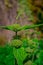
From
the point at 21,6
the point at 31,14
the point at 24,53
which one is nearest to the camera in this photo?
the point at 24,53

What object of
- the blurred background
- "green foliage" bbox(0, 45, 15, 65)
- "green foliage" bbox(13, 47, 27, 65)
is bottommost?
the blurred background

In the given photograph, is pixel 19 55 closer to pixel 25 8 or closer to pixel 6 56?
pixel 6 56

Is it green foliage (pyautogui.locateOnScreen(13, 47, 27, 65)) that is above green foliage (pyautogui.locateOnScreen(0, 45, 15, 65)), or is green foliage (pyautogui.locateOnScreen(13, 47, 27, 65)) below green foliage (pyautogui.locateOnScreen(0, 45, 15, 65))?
above

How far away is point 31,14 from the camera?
3234 millimetres

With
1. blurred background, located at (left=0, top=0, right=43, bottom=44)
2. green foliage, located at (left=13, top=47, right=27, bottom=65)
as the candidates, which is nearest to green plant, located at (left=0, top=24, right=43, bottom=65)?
green foliage, located at (left=13, top=47, right=27, bottom=65)

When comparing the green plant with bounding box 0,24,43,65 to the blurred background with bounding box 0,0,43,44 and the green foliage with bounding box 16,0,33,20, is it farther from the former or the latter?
the green foliage with bounding box 16,0,33,20

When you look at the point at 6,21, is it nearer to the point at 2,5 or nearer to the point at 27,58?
the point at 2,5

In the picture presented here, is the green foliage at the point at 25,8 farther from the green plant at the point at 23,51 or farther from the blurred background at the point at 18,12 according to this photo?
the green plant at the point at 23,51

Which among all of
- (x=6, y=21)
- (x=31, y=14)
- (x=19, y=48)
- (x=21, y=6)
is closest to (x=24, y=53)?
(x=19, y=48)

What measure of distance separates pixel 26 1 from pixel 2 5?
47 cm

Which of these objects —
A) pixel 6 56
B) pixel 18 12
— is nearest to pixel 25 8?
pixel 18 12

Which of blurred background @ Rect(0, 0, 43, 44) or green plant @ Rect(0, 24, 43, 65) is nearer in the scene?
green plant @ Rect(0, 24, 43, 65)

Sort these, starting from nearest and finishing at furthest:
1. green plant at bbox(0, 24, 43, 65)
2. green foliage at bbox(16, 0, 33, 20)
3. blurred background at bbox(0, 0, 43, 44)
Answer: green plant at bbox(0, 24, 43, 65) → blurred background at bbox(0, 0, 43, 44) → green foliage at bbox(16, 0, 33, 20)

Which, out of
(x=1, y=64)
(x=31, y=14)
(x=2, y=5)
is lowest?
(x=31, y=14)
